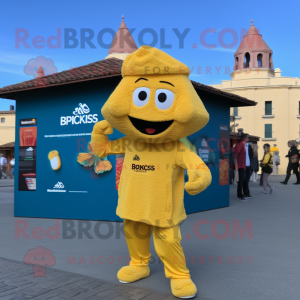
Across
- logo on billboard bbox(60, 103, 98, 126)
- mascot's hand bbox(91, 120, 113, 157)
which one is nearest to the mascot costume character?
mascot's hand bbox(91, 120, 113, 157)

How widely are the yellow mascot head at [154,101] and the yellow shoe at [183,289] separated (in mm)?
1392

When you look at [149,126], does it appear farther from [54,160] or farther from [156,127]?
[54,160]

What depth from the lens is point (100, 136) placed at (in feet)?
13.6

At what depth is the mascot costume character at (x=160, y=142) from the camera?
12.0 feet

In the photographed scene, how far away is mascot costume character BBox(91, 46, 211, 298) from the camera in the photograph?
364 cm

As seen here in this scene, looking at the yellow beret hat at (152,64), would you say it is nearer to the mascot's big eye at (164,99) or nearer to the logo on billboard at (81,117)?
the mascot's big eye at (164,99)

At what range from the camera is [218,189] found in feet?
32.2

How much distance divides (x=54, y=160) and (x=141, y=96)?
4.88m

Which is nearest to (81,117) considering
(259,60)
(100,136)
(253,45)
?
(100,136)

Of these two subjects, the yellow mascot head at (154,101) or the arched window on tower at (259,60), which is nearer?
the yellow mascot head at (154,101)

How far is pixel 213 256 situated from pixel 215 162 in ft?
15.7

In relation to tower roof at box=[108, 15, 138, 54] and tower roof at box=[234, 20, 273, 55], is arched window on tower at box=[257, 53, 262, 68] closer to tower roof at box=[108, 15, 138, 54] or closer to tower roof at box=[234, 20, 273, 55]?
tower roof at box=[234, 20, 273, 55]

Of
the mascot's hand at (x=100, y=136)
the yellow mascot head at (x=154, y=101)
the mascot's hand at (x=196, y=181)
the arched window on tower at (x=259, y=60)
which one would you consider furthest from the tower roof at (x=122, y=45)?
the arched window on tower at (x=259, y=60)

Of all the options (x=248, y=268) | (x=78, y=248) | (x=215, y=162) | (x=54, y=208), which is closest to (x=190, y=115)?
(x=248, y=268)
